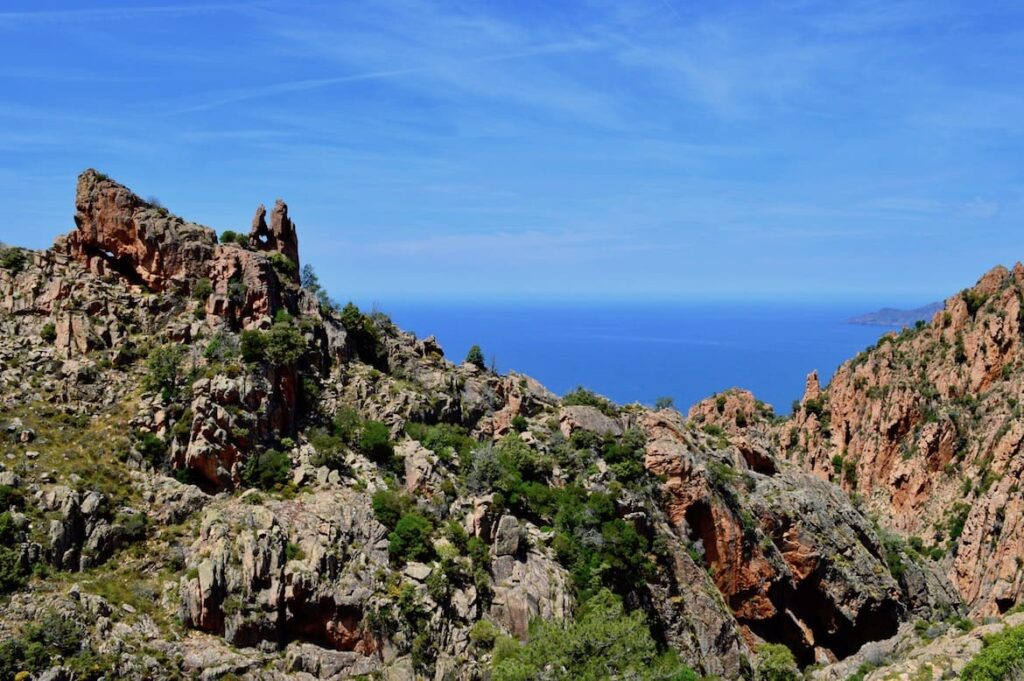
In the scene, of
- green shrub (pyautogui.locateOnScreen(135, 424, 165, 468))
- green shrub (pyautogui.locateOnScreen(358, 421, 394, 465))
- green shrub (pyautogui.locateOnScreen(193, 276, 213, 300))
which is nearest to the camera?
green shrub (pyautogui.locateOnScreen(135, 424, 165, 468))

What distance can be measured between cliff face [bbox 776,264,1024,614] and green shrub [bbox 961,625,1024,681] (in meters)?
37.5

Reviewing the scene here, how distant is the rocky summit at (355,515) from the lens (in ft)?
115

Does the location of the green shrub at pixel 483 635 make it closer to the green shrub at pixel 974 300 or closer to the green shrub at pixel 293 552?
the green shrub at pixel 293 552

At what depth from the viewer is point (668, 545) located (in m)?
48.7

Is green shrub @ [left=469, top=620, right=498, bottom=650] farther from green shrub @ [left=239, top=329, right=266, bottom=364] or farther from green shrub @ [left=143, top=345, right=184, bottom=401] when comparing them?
green shrub @ [left=143, top=345, right=184, bottom=401]

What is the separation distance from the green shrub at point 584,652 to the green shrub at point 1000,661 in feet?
41.1

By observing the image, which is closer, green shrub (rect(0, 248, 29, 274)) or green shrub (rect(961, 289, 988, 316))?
green shrub (rect(0, 248, 29, 274))

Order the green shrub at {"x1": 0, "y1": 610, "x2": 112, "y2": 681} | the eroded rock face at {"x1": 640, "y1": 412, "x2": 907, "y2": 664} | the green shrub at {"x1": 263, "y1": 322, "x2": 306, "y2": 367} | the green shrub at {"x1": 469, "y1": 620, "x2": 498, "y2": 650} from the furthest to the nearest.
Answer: the eroded rock face at {"x1": 640, "y1": 412, "x2": 907, "y2": 664} < the green shrub at {"x1": 263, "y1": 322, "x2": 306, "y2": 367} < the green shrub at {"x1": 469, "y1": 620, "x2": 498, "y2": 650} < the green shrub at {"x1": 0, "y1": 610, "x2": 112, "y2": 681}

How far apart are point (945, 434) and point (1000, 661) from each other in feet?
197

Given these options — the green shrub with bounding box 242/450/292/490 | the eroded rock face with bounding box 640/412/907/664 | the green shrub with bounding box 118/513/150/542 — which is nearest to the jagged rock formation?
the eroded rock face with bounding box 640/412/907/664

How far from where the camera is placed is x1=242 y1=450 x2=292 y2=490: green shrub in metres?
41.9

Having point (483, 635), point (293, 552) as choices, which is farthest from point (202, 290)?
point (483, 635)

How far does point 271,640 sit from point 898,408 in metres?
78.8

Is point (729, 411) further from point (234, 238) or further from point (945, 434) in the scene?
point (234, 238)
